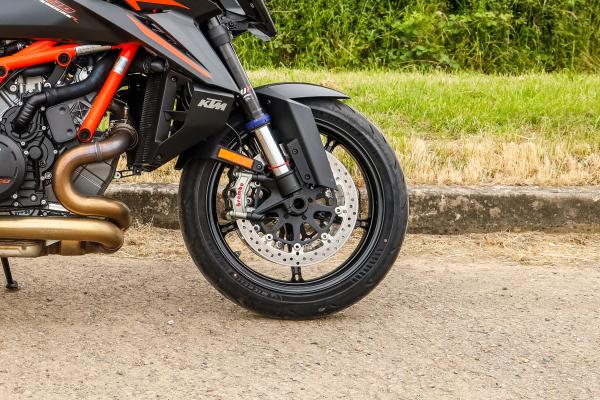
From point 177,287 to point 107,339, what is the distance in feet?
2.29

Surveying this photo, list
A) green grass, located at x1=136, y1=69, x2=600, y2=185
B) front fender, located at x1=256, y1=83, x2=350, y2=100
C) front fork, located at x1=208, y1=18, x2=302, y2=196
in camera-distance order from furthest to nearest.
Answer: green grass, located at x1=136, y1=69, x2=600, y2=185 < front fender, located at x1=256, y1=83, x2=350, y2=100 < front fork, located at x1=208, y1=18, x2=302, y2=196

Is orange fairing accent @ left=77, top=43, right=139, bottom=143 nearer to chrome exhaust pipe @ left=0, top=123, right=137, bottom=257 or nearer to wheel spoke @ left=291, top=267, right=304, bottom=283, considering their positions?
chrome exhaust pipe @ left=0, top=123, right=137, bottom=257

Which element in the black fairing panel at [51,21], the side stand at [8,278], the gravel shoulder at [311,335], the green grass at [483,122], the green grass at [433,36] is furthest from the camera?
the green grass at [433,36]

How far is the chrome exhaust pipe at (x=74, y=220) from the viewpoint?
12.8 feet

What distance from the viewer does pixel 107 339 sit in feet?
12.8

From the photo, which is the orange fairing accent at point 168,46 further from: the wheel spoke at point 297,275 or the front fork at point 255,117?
the wheel spoke at point 297,275

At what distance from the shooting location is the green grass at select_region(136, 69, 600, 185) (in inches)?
225

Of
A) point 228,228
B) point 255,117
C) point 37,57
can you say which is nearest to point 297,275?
point 228,228

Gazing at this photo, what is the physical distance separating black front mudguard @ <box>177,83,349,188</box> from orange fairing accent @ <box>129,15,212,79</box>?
0.98 feet

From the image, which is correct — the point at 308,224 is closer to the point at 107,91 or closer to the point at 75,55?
the point at 107,91

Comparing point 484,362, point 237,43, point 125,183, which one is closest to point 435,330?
point 484,362

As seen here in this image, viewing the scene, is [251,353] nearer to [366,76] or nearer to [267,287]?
[267,287]

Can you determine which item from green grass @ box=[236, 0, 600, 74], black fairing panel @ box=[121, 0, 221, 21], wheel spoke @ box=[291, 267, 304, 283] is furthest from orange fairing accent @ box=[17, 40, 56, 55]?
green grass @ box=[236, 0, 600, 74]

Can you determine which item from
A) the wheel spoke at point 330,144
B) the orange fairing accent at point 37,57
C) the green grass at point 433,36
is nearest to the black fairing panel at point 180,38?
the orange fairing accent at point 37,57
